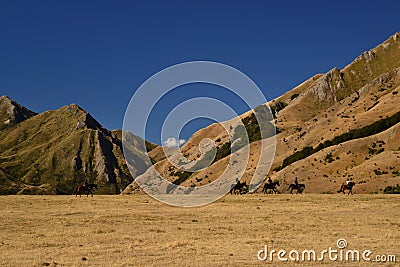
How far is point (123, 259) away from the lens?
20078mm

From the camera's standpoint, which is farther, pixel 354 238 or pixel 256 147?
pixel 256 147

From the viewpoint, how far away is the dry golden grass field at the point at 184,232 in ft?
66.9

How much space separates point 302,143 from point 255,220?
9705 cm

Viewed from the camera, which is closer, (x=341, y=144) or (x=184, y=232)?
(x=184, y=232)

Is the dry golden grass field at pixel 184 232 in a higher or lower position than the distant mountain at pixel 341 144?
lower

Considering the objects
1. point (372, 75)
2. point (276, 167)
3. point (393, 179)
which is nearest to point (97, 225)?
point (393, 179)

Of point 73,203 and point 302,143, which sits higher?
point 302,143

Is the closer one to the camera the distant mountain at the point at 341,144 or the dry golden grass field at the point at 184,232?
the dry golden grass field at the point at 184,232

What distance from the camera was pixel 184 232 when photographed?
1113 inches

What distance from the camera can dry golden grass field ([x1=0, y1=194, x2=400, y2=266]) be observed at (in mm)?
20391

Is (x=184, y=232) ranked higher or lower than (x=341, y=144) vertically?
lower

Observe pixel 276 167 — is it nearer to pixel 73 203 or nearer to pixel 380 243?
pixel 73 203

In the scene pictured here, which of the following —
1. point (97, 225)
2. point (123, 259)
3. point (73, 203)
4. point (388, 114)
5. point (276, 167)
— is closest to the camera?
point (123, 259)

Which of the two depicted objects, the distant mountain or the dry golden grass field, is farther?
the distant mountain
